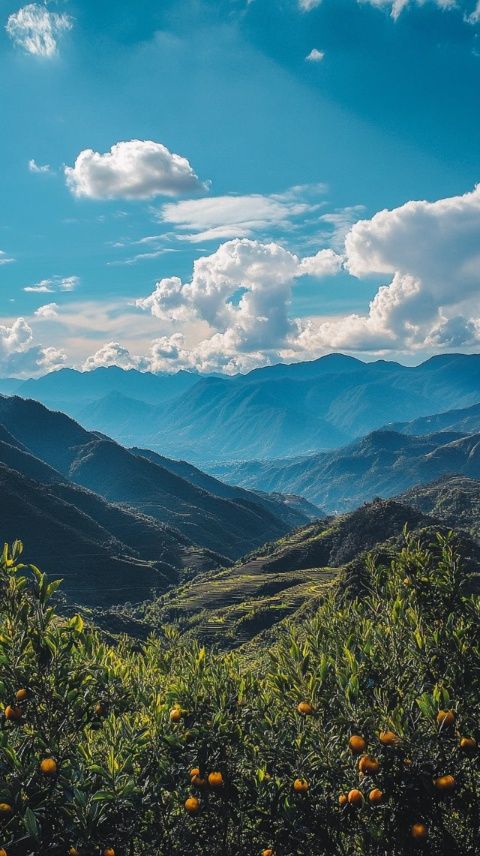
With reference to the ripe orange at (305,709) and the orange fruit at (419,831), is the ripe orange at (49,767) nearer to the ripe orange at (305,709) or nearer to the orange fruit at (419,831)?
the ripe orange at (305,709)

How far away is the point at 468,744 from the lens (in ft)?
29.6

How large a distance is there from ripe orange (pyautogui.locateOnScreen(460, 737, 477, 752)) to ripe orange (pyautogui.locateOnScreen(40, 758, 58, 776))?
6.42 meters

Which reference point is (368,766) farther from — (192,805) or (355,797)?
(192,805)

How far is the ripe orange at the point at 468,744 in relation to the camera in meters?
8.99

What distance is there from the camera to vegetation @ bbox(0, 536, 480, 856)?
8688mm

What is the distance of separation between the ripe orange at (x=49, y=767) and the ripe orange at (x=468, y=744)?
6417 mm

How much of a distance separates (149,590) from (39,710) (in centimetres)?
13823

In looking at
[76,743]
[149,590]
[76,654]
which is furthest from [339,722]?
[149,590]

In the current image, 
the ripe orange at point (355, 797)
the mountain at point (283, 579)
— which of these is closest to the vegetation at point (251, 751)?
the ripe orange at point (355, 797)

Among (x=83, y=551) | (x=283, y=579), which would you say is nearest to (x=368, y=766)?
(x=283, y=579)

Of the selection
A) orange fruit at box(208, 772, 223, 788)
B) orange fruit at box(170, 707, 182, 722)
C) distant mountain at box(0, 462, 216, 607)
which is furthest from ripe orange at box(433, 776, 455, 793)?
distant mountain at box(0, 462, 216, 607)

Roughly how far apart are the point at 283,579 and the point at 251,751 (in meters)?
110

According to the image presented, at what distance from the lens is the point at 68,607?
361 ft

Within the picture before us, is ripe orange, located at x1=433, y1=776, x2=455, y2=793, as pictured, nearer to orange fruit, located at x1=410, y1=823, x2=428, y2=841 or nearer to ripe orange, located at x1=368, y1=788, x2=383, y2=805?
orange fruit, located at x1=410, y1=823, x2=428, y2=841
